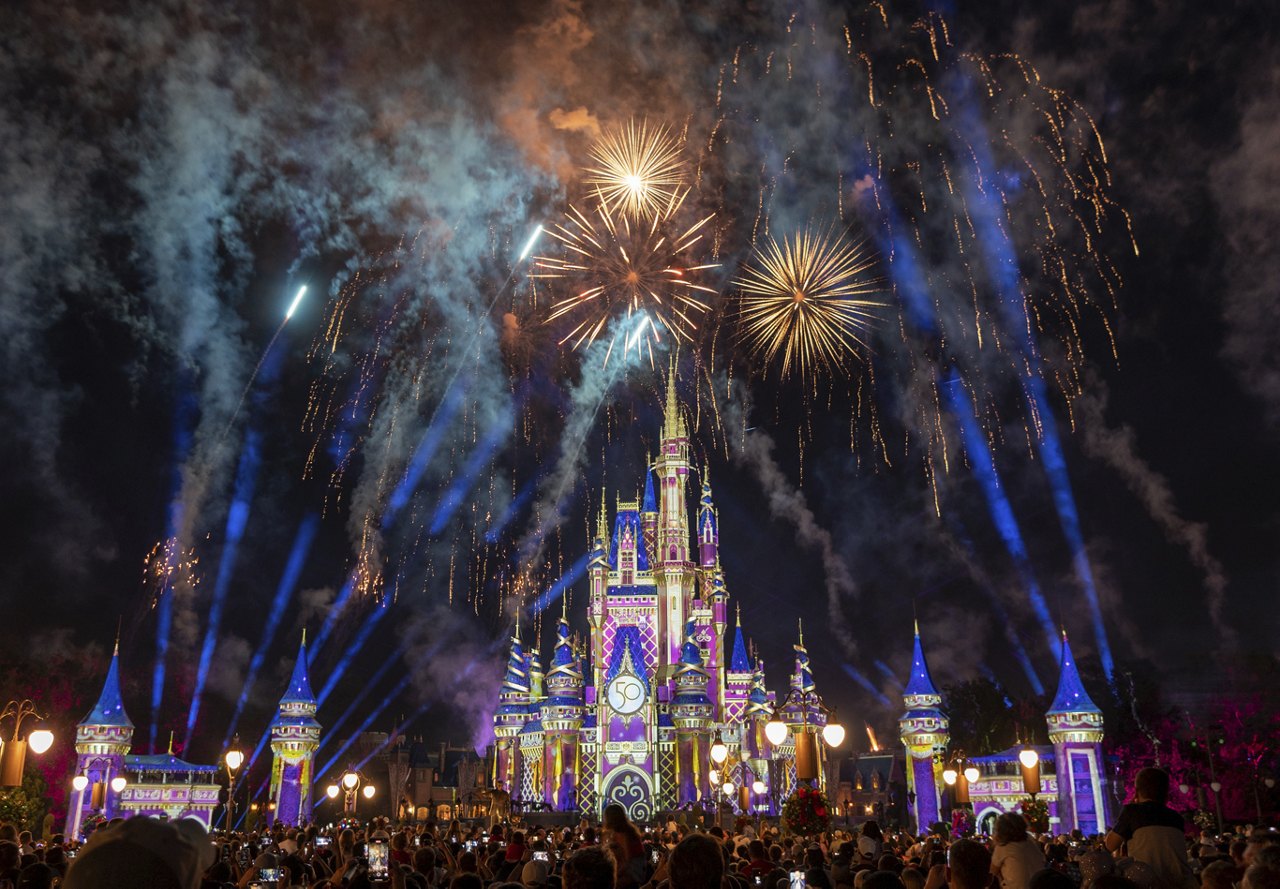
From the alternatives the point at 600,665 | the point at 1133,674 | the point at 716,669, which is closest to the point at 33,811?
the point at 600,665

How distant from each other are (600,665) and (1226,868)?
65860 millimetres

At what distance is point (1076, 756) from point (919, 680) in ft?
39.5

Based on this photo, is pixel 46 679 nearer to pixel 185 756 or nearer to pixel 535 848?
pixel 185 756

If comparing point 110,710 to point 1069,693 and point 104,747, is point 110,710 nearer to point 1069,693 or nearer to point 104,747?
point 104,747

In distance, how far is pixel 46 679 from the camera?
50969 millimetres

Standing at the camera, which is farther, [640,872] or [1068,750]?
[1068,750]

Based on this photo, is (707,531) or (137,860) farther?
(707,531)

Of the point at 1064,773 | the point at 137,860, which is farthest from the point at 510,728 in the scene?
the point at 137,860

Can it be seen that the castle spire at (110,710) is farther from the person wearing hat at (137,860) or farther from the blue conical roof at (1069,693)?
the person wearing hat at (137,860)

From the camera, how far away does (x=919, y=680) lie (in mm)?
61469

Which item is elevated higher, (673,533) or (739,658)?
(673,533)

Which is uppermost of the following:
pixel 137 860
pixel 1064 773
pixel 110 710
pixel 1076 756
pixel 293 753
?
pixel 110 710

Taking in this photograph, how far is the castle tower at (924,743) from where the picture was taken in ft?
184

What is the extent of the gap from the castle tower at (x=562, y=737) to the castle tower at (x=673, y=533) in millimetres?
8653
